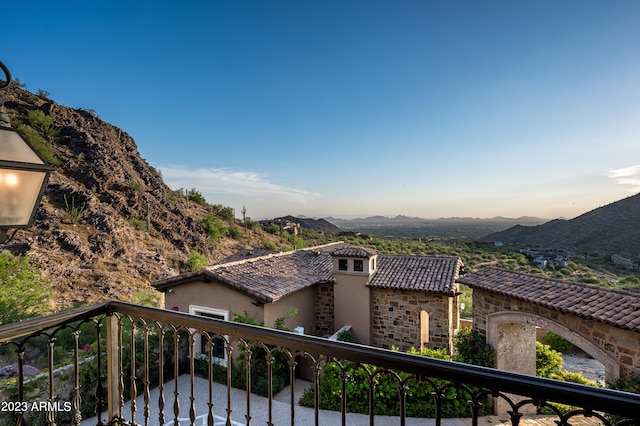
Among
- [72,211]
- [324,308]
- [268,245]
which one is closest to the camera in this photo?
[324,308]

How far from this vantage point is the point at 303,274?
11.5 metres

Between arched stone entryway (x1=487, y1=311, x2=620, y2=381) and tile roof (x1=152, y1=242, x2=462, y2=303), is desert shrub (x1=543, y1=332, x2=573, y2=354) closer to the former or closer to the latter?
arched stone entryway (x1=487, y1=311, x2=620, y2=381)

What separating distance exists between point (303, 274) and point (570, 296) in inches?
316

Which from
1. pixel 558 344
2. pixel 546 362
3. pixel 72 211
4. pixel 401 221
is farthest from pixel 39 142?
pixel 401 221

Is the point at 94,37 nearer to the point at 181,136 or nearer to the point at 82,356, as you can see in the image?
the point at 181,136

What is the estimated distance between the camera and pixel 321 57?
10.3 meters

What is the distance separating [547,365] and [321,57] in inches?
506

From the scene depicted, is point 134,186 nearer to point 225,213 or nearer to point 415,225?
point 225,213

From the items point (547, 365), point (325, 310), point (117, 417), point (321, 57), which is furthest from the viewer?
point (325, 310)

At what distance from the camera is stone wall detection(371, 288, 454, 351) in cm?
1012

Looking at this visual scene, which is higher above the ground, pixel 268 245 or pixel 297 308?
pixel 268 245

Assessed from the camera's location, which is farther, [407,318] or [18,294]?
[407,318]

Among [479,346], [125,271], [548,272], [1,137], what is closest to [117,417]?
[1,137]

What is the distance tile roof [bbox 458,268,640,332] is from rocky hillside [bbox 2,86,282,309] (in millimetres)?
16306
